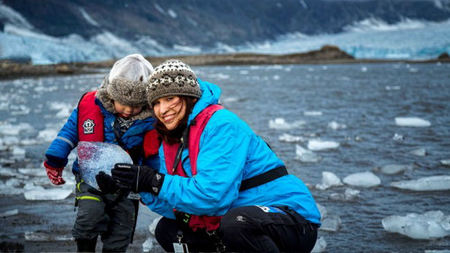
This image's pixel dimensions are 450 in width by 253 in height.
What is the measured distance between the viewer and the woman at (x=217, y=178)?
6.49 ft

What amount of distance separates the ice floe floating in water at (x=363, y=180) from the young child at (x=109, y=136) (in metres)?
2.42

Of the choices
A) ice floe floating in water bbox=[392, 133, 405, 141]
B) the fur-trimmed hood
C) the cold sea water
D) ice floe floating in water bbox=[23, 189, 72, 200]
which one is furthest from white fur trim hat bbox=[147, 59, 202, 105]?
ice floe floating in water bbox=[392, 133, 405, 141]

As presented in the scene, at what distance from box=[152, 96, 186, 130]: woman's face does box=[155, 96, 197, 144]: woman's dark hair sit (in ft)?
0.05

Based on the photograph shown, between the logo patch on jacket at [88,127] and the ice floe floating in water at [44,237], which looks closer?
the logo patch on jacket at [88,127]

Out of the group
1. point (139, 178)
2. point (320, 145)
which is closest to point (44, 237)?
point (139, 178)

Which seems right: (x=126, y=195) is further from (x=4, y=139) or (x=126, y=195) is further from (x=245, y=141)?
(x=4, y=139)

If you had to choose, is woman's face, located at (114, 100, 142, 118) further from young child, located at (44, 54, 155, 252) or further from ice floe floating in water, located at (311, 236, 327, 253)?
ice floe floating in water, located at (311, 236, 327, 253)

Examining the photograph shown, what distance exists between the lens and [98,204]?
2.64 meters

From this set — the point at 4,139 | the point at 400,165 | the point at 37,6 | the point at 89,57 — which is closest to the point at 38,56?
the point at 89,57

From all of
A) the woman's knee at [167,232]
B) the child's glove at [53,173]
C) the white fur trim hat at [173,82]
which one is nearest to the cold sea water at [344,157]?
the child's glove at [53,173]

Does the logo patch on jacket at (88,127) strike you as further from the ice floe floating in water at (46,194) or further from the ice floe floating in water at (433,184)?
the ice floe floating in water at (433,184)

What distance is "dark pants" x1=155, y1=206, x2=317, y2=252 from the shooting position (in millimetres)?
2023

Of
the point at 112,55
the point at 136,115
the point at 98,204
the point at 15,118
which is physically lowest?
the point at 112,55

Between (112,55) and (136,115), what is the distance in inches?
3561
